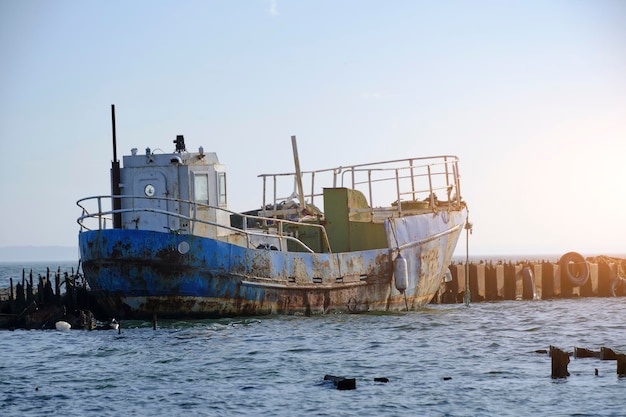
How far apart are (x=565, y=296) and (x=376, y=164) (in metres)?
13.0

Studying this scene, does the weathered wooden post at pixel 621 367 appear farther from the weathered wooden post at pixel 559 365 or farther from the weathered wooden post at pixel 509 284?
the weathered wooden post at pixel 509 284

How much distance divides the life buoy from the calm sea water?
10347 millimetres

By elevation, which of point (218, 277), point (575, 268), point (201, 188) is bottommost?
point (575, 268)

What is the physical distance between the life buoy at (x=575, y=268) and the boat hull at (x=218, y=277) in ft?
40.8

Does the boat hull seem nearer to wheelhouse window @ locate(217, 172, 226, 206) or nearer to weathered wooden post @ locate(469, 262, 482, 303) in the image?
wheelhouse window @ locate(217, 172, 226, 206)

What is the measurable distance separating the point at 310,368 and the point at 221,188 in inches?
322

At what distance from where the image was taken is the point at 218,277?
70.9 ft

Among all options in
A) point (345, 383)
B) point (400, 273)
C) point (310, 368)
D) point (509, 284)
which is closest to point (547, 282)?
point (509, 284)

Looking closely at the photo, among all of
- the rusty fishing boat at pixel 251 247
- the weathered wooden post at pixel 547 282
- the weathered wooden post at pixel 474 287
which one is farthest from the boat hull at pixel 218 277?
the weathered wooden post at pixel 547 282

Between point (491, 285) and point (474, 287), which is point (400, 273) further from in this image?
point (491, 285)

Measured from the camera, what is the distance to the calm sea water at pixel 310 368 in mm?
14117

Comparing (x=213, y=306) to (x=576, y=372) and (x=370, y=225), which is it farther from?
(x=576, y=372)

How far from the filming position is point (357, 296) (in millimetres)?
24531

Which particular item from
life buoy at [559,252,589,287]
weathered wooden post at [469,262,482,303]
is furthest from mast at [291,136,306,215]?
life buoy at [559,252,589,287]
